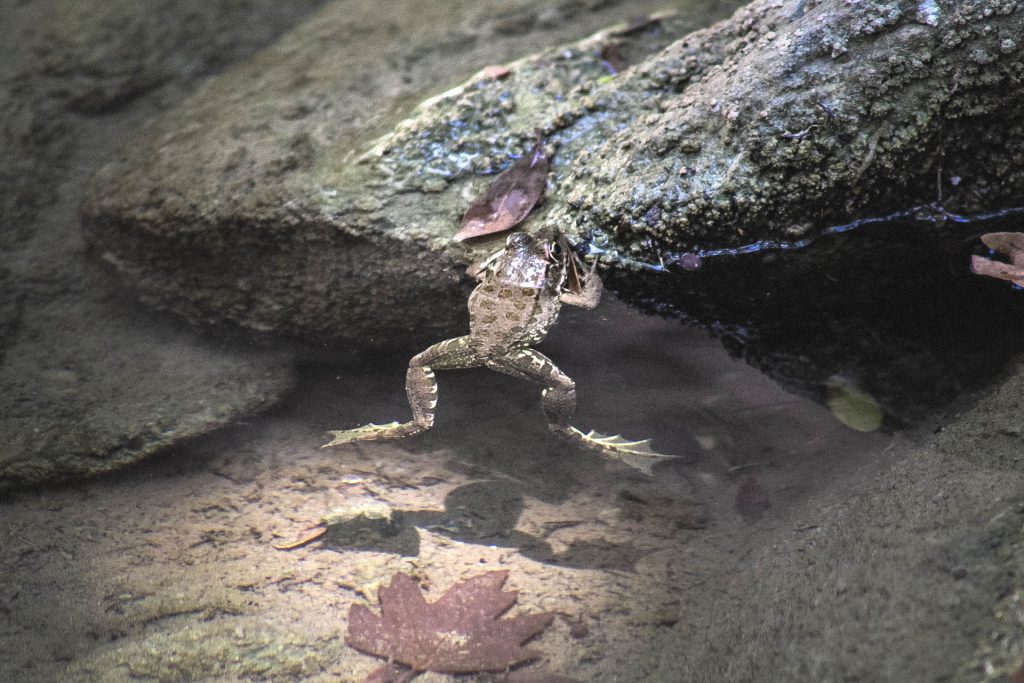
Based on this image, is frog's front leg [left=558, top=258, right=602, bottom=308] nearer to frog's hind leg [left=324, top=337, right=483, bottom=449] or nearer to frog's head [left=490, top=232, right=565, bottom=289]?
frog's head [left=490, top=232, right=565, bottom=289]

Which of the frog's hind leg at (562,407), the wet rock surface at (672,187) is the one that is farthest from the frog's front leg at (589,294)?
the frog's hind leg at (562,407)

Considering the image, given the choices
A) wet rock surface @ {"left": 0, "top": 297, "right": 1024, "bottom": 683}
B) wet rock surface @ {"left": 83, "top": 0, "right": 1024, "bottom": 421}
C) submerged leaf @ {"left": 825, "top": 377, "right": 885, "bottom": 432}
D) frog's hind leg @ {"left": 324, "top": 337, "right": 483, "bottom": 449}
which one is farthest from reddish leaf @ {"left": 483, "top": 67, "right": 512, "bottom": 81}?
submerged leaf @ {"left": 825, "top": 377, "right": 885, "bottom": 432}

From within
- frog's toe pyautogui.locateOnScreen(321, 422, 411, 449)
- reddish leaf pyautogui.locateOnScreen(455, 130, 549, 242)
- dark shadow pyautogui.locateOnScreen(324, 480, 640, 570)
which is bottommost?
dark shadow pyautogui.locateOnScreen(324, 480, 640, 570)

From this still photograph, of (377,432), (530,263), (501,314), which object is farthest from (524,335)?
(377,432)

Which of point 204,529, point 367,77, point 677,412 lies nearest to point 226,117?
point 367,77

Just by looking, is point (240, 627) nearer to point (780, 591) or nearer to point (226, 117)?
point (780, 591)

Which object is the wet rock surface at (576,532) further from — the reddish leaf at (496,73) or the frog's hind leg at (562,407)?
the reddish leaf at (496,73)
